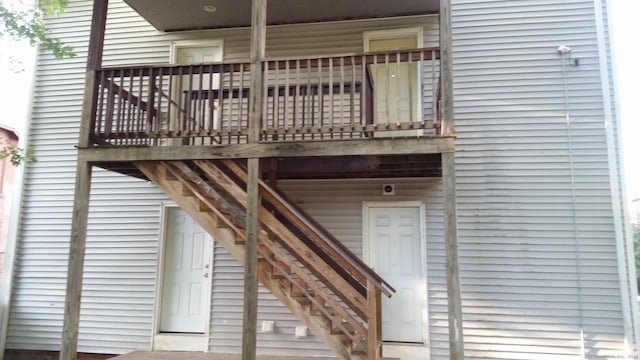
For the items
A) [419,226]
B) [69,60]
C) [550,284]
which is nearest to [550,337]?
[550,284]

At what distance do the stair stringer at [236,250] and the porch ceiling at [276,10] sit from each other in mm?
2472

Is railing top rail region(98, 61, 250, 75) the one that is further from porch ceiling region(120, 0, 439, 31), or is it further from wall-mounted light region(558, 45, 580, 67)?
wall-mounted light region(558, 45, 580, 67)

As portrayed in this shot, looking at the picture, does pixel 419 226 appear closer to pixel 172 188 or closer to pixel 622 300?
pixel 622 300

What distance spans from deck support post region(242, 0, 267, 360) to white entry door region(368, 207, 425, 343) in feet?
6.74

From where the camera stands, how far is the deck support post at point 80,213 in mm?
4148

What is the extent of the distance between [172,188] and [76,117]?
3197 mm

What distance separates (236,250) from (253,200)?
1.93ft

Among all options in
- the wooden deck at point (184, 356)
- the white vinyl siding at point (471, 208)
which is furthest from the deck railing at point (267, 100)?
the wooden deck at point (184, 356)

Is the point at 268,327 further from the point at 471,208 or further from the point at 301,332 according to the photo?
the point at 471,208

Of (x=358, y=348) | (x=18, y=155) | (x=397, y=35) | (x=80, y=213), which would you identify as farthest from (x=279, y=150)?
(x=18, y=155)

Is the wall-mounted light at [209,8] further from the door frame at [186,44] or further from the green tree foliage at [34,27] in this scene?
the green tree foliage at [34,27]

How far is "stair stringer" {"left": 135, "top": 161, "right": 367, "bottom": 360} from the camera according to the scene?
398 centimetres

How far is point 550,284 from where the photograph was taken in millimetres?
5133

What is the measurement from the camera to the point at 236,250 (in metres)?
4.21
